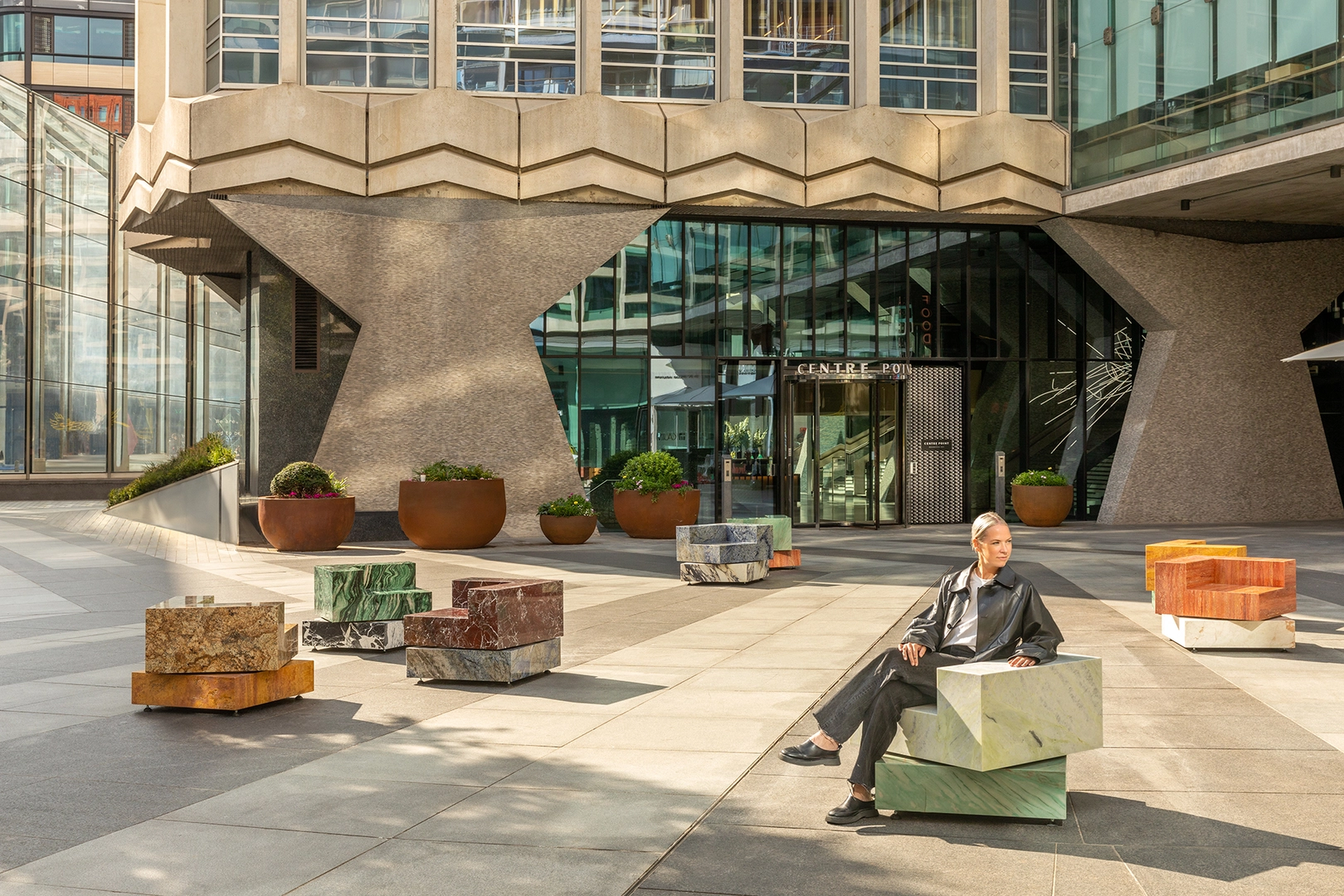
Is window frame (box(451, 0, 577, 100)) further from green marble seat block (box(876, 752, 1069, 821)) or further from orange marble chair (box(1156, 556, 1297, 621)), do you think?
green marble seat block (box(876, 752, 1069, 821))

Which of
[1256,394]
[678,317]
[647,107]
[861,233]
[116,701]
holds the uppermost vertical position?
[647,107]

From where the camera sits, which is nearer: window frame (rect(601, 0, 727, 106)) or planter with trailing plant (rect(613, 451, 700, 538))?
planter with trailing plant (rect(613, 451, 700, 538))

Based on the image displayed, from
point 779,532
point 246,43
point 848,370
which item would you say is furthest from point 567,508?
point 246,43

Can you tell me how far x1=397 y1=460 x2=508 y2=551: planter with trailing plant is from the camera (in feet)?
63.9

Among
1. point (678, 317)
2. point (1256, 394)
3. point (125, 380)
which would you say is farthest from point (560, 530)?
point (125, 380)

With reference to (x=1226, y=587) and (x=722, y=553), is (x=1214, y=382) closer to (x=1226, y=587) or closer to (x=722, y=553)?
(x=722, y=553)

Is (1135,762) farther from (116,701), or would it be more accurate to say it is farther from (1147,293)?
(1147,293)

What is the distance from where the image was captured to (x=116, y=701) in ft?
25.2

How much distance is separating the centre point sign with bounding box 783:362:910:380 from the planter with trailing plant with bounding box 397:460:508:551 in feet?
25.6

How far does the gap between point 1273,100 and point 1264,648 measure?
13949 millimetres

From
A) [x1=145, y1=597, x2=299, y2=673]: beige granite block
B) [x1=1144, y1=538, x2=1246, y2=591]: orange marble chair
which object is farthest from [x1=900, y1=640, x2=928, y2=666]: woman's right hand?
[x1=1144, y1=538, x2=1246, y2=591]: orange marble chair

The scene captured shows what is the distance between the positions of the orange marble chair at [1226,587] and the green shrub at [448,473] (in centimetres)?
1218

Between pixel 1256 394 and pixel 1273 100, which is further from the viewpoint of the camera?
pixel 1256 394

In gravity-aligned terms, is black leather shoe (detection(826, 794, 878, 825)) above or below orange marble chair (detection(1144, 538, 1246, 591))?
below
